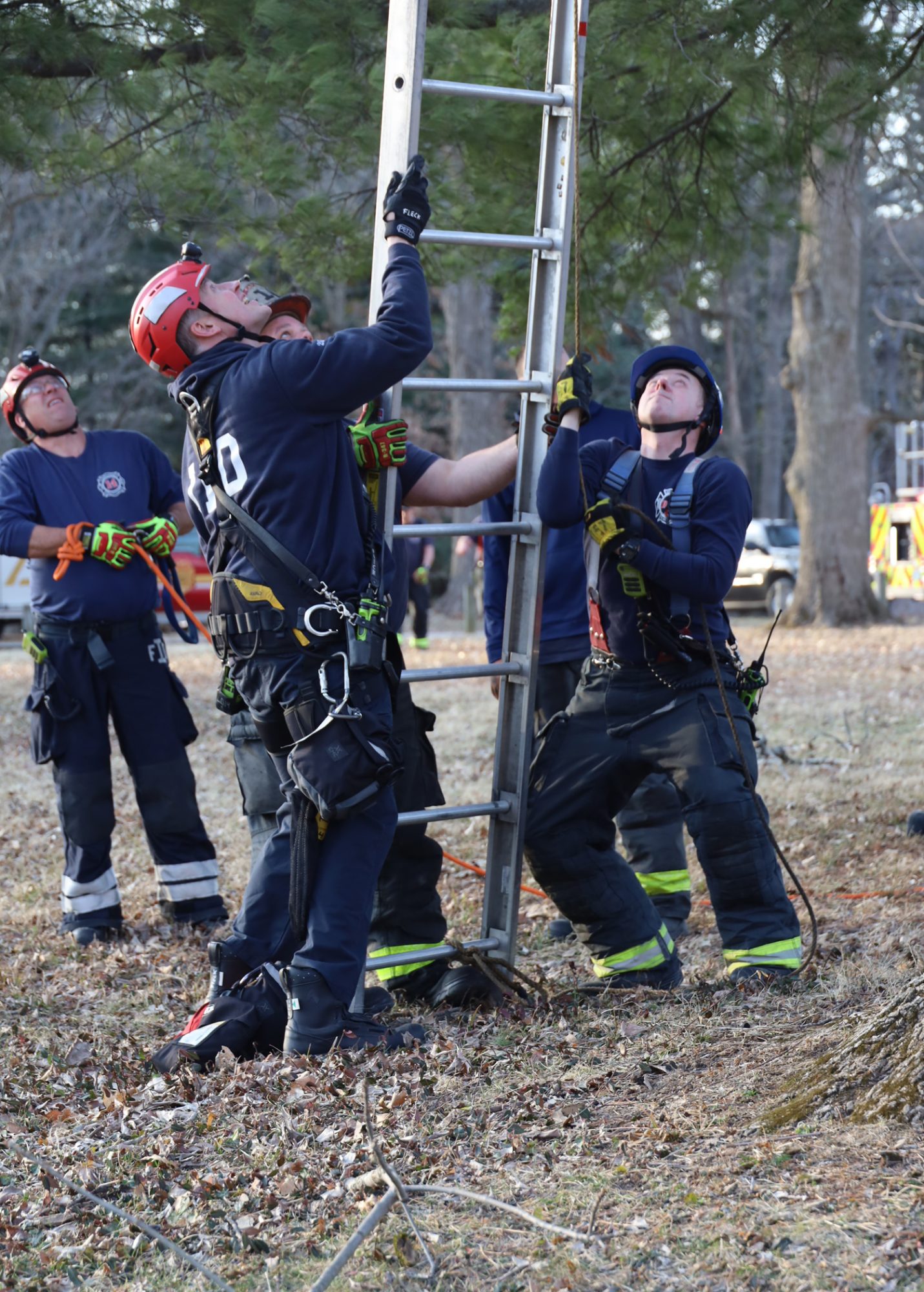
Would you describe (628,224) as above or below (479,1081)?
above

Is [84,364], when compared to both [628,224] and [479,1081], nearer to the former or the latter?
[628,224]

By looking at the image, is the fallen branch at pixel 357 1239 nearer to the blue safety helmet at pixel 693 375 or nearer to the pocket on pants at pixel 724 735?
the pocket on pants at pixel 724 735

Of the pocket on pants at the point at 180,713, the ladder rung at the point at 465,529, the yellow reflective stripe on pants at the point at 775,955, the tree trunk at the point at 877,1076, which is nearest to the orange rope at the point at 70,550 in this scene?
the pocket on pants at the point at 180,713

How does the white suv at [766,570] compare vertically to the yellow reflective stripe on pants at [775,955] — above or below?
above

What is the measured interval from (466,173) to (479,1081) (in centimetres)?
457

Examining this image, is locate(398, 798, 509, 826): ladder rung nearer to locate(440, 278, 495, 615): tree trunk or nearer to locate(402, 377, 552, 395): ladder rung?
locate(402, 377, 552, 395): ladder rung

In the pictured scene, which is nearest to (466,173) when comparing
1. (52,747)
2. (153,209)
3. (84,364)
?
(153,209)

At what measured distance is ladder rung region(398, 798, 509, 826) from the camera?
437cm

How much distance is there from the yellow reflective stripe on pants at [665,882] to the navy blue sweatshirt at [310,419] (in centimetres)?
217

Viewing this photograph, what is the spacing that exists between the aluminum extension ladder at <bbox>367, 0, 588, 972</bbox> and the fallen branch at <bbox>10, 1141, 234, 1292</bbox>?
1.34 m

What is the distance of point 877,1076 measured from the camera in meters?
3.19

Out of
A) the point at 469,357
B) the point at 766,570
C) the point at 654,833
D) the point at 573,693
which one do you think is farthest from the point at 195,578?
the point at 654,833

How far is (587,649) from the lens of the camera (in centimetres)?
550

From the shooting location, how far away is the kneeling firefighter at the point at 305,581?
3791 mm
